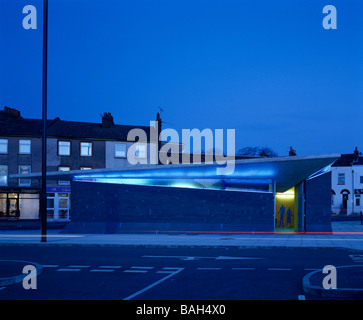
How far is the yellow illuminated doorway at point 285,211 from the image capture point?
30859mm

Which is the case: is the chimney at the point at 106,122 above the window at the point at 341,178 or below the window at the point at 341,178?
above

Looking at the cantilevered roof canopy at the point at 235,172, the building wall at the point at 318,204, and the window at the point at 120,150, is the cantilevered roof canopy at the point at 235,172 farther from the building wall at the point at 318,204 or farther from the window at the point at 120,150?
the window at the point at 120,150

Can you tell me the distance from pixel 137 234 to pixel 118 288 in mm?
16680

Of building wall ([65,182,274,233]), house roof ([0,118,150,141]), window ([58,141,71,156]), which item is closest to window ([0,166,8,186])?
house roof ([0,118,150,141])

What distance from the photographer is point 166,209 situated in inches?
1074

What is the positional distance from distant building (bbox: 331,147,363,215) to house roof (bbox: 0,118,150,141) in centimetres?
3254

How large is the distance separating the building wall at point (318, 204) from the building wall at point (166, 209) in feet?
7.39

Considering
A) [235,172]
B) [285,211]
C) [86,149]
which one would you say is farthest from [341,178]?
[235,172]

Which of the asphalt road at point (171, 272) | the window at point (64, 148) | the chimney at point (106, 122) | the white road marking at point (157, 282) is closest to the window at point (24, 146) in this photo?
the window at point (64, 148)

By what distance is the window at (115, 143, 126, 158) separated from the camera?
171 feet

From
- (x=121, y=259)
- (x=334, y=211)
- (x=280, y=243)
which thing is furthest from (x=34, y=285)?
(x=334, y=211)

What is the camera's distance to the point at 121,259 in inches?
635

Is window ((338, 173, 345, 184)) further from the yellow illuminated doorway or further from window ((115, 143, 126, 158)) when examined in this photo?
the yellow illuminated doorway

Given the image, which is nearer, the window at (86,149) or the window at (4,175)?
the window at (4,175)
